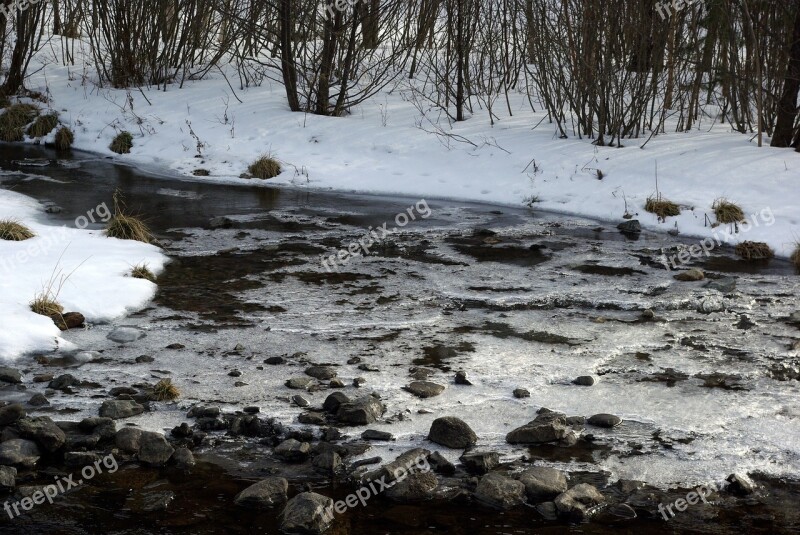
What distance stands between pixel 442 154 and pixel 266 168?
2437mm

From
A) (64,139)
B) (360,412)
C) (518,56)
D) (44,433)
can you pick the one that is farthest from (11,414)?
(518,56)

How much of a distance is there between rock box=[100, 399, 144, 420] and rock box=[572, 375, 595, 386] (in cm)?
249

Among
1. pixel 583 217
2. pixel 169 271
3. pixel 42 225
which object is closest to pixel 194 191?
pixel 42 225

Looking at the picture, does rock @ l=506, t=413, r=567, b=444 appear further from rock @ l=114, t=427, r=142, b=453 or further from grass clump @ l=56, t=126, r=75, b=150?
grass clump @ l=56, t=126, r=75, b=150

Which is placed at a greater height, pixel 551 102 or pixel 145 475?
pixel 551 102

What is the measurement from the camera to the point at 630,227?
939cm

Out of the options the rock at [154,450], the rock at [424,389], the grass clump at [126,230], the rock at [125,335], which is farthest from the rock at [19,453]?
the grass clump at [126,230]

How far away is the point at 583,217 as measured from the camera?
10047 millimetres

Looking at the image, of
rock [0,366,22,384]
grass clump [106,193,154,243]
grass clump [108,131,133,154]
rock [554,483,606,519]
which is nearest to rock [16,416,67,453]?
rock [0,366,22,384]

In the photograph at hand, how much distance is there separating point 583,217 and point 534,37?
334cm

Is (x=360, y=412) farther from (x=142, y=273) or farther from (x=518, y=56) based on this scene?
(x=518, y=56)

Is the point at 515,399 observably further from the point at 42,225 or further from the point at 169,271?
the point at 42,225

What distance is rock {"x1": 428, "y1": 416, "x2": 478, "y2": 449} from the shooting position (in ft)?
14.1

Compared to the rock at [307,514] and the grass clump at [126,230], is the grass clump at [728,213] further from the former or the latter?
the rock at [307,514]
